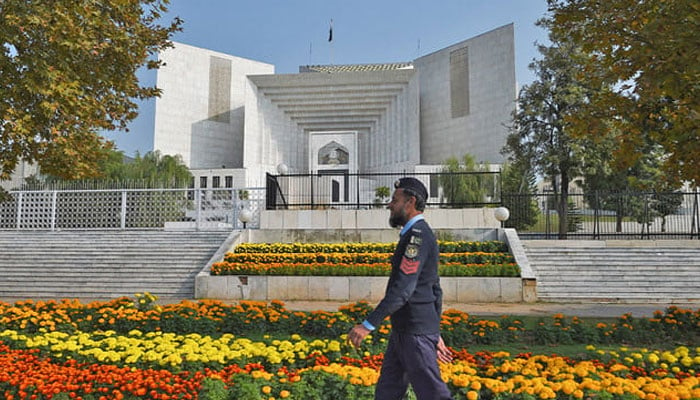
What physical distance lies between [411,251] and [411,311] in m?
0.36

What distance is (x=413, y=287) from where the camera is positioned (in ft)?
8.96

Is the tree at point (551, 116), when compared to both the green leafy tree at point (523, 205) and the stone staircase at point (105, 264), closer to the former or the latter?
the green leafy tree at point (523, 205)

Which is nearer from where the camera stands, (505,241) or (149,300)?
(149,300)

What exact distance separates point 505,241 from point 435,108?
40610 mm

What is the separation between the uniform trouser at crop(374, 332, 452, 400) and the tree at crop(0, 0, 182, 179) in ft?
24.3

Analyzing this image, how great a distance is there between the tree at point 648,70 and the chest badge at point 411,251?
12.0ft

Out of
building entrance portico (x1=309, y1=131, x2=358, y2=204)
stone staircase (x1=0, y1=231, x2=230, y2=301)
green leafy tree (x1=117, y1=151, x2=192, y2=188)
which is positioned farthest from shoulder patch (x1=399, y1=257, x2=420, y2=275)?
green leafy tree (x1=117, y1=151, x2=192, y2=188)

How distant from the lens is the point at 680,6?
486 centimetres

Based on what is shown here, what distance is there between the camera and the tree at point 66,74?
7.75m

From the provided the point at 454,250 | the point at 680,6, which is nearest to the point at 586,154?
the point at 454,250

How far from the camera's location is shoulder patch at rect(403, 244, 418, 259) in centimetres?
274

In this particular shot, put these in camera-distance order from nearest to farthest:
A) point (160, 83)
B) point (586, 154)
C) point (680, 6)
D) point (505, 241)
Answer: point (680, 6), point (505, 241), point (586, 154), point (160, 83)

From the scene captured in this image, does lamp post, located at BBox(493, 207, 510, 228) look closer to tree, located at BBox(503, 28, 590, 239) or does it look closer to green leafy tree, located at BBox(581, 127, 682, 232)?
green leafy tree, located at BBox(581, 127, 682, 232)

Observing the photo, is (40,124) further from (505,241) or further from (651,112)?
(505,241)
